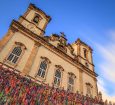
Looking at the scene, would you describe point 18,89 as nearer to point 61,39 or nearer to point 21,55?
point 21,55

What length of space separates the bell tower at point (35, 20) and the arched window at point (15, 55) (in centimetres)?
435

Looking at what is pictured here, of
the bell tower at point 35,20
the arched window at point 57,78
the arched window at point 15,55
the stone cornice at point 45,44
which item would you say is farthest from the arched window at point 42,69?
the bell tower at point 35,20

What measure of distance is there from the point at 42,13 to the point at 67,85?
12172 mm

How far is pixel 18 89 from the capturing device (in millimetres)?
10484

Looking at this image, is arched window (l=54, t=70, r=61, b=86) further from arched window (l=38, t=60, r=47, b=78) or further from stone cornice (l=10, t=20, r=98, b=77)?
stone cornice (l=10, t=20, r=98, b=77)

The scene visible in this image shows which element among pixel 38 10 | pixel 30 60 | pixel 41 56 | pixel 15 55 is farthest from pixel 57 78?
pixel 38 10

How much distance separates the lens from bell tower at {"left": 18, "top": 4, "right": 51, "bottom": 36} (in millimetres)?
19703

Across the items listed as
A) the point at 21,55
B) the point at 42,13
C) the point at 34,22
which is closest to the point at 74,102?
the point at 21,55

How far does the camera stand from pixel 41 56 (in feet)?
58.5

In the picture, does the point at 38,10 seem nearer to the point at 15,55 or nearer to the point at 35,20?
the point at 35,20

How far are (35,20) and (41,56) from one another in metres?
6.73

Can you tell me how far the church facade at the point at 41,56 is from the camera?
51.2ft

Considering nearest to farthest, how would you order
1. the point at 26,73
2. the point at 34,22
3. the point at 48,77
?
the point at 26,73 < the point at 48,77 < the point at 34,22

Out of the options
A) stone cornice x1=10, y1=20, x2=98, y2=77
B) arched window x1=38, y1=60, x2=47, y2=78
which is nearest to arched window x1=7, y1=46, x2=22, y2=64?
stone cornice x1=10, y1=20, x2=98, y2=77
